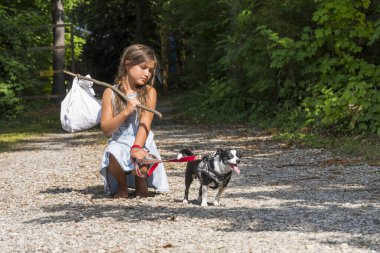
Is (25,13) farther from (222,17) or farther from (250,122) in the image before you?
(250,122)

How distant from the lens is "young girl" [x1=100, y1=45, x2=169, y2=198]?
8320 mm

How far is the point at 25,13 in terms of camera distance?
2903cm

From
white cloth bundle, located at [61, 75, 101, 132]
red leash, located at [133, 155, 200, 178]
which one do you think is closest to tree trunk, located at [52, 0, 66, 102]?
white cloth bundle, located at [61, 75, 101, 132]

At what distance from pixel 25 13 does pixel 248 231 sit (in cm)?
2387

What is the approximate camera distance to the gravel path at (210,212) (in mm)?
6207

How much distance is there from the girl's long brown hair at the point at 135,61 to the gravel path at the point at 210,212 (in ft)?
3.57

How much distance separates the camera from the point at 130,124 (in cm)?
873

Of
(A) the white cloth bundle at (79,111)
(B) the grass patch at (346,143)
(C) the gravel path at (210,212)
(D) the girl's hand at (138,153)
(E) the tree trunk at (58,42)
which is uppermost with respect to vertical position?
(E) the tree trunk at (58,42)

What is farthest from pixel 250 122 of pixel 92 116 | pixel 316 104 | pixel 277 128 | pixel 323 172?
pixel 92 116

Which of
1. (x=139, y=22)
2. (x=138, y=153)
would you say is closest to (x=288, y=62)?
(x=138, y=153)

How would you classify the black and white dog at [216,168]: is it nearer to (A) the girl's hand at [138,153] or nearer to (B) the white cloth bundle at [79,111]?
(A) the girl's hand at [138,153]

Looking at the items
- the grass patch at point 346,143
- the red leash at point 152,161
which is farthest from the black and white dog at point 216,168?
the grass patch at point 346,143

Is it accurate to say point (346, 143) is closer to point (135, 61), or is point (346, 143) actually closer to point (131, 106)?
point (135, 61)

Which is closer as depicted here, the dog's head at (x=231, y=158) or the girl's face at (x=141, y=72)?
the dog's head at (x=231, y=158)
